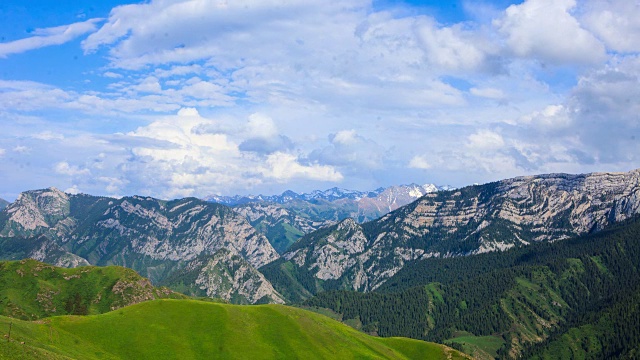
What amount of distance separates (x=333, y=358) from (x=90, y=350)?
84.9m

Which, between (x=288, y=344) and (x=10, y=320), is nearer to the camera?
(x=10, y=320)

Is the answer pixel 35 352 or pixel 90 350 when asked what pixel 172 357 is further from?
pixel 35 352

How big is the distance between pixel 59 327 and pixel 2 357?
59.7 meters

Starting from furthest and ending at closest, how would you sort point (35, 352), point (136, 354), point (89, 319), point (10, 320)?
point (89, 319), point (136, 354), point (10, 320), point (35, 352)

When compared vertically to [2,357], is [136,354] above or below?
below

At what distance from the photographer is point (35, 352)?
394 feet

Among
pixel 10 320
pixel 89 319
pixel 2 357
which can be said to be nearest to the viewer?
pixel 2 357

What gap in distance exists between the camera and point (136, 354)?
165875 millimetres

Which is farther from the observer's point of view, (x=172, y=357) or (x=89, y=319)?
(x=89, y=319)

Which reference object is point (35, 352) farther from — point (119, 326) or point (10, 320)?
point (119, 326)

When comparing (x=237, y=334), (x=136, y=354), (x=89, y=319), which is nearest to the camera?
(x=136, y=354)

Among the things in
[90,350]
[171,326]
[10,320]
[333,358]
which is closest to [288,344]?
[333,358]

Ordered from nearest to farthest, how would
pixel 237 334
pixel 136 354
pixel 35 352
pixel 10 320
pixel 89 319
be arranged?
pixel 35 352 < pixel 10 320 < pixel 136 354 < pixel 89 319 < pixel 237 334

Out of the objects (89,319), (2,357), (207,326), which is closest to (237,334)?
(207,326)
